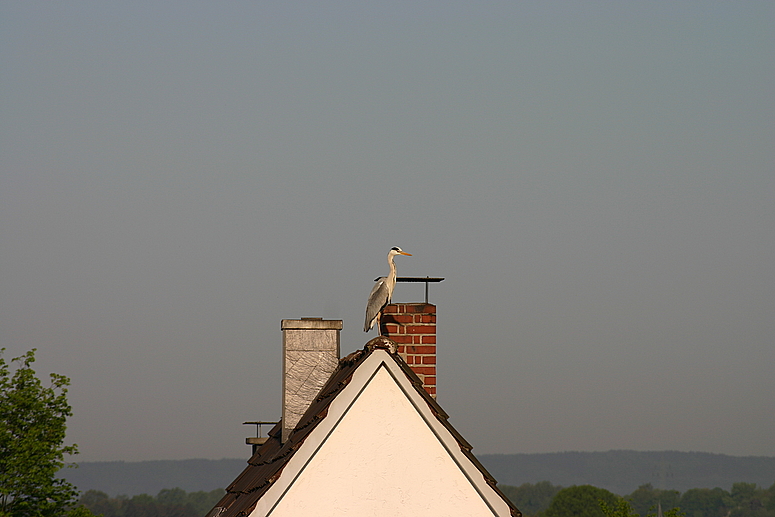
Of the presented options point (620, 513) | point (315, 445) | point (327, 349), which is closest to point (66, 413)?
point (620, 513)

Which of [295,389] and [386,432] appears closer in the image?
[386,432]

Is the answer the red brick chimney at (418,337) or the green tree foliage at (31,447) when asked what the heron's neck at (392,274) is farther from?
the green tree foliage at (31,447)

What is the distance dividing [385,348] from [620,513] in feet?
161

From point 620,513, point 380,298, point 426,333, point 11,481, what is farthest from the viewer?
point 620,513

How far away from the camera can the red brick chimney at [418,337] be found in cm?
1158

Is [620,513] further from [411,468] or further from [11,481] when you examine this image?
[411,468]

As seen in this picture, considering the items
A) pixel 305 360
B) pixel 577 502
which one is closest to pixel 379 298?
pixel 305 360

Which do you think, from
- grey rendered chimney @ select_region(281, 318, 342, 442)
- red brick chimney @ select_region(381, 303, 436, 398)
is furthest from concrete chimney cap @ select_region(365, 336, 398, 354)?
grey rendered chimney @ select_region(281, 318, 342, 442)

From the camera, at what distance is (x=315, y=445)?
29.5ft

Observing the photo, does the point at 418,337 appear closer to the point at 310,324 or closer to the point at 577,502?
the point at 310,324

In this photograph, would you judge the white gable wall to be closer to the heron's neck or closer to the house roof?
the house roof

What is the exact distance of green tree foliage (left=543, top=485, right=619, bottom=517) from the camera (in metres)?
175

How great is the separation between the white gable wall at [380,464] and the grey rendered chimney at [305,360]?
3038 mm

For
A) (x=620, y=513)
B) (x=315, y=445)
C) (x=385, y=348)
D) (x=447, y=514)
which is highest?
(x=385, y=348)
